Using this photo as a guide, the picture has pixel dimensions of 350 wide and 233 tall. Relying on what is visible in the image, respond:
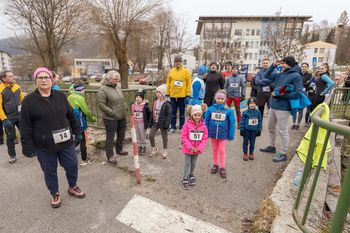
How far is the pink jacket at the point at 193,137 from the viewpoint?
353cm

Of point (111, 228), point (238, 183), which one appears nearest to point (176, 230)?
point (111, 228)

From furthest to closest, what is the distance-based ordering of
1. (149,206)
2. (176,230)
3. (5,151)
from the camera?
(5,151)
(149,206)
(176,230)

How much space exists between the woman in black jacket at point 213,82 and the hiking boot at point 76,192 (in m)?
4.20

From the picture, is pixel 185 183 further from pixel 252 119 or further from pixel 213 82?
pixel 213 82

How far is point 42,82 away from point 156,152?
2.70 metres

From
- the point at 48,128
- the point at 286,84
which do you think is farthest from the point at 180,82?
the point at 48,128

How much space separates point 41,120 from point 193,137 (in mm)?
2077

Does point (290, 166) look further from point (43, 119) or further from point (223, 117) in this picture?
point (43, 119)

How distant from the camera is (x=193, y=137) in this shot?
3535 millimetres

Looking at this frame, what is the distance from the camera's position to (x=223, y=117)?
3834 millimetres

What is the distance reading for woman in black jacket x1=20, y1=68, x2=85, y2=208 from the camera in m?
2.76

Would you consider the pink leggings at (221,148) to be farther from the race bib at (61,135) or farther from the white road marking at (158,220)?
the race bib at (61,135)

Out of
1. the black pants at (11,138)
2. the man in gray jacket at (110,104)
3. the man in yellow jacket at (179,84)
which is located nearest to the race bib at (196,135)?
the man in gray jacket at (110,104)

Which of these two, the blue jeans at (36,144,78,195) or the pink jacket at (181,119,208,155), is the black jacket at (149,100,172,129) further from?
the blue jeans at (36,144,78,195)
